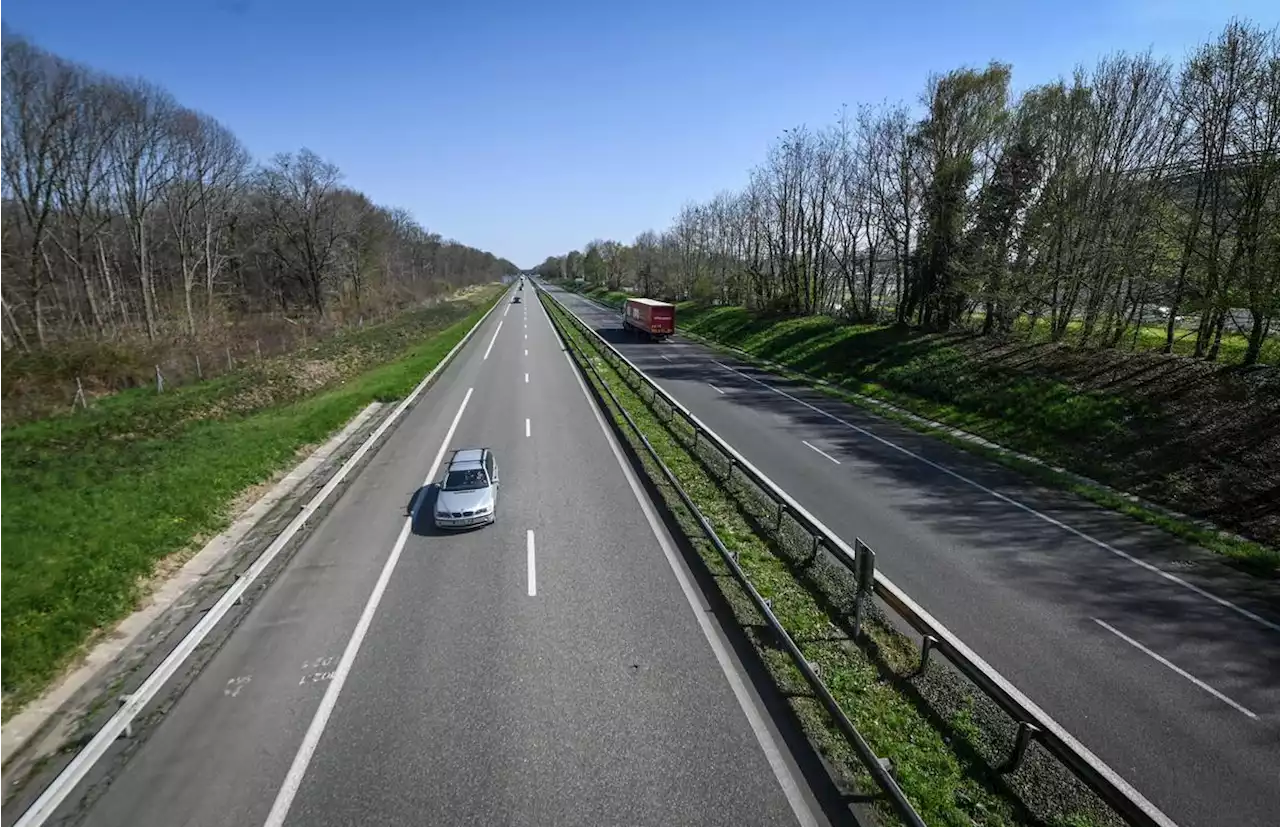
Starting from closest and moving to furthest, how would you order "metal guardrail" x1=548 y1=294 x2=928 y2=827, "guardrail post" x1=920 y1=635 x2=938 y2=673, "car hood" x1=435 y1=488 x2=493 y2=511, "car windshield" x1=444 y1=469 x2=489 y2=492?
"metal guardrail" x1=548 y1=294 x2=928 y2=827 < "guardrail post" x1=920 y1=635 x2=938 y2=673 < "car hood" x1=435 y1=488 x2=493 y2=511 < "car windshield" x1=444 y1=469 x2=489 y2=492

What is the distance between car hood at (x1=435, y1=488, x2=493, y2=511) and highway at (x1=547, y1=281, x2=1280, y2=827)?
7854mm

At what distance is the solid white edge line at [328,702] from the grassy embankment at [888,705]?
5.80m

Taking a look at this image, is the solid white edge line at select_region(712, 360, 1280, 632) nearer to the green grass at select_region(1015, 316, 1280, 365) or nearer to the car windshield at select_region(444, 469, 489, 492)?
the green grass at select_region(1015, 316, 1280, 365)

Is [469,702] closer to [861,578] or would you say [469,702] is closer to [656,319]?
[861,578]

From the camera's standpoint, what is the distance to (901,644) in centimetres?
936

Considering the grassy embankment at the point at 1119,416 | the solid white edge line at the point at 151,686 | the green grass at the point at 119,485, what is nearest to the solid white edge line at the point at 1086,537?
the grassy embankment at the point at 1119,416

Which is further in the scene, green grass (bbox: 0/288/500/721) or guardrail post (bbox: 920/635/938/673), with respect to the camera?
green grass (bbox: 0/288/500/721)

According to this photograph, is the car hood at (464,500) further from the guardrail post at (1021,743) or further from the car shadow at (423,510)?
the guardrail post at (1021,743)

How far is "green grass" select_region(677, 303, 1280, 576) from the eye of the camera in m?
16.5

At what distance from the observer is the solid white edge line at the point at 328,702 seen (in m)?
6.56

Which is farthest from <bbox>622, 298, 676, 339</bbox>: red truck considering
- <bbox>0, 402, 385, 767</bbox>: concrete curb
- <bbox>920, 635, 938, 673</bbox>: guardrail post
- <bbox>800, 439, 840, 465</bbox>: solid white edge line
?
<bbox>920, 635, 938, 673</bbox>: guardrail post

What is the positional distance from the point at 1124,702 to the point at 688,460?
1147cm

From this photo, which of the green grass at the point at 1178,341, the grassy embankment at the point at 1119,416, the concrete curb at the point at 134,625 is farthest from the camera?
the green grass at the point at 1178,341

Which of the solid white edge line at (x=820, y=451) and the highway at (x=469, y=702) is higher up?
the solid white edge line at (x=820, y=451)
